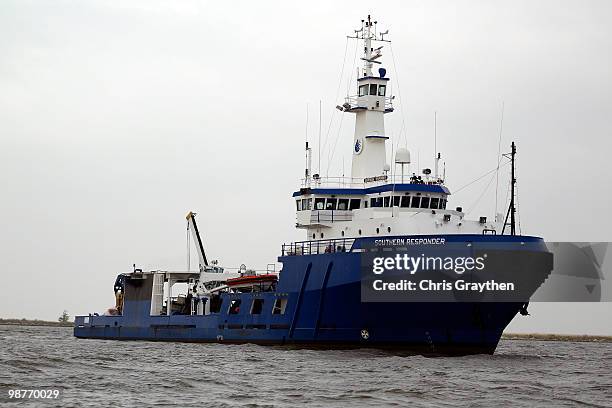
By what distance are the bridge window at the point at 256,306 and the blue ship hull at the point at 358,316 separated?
47 cm

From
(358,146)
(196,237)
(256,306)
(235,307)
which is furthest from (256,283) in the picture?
(196,237)

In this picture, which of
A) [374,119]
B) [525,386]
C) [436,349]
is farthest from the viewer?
[374,119]

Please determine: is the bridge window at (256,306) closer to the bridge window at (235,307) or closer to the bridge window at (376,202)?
the bridge window at (235,307)

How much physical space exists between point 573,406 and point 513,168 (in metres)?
22.1

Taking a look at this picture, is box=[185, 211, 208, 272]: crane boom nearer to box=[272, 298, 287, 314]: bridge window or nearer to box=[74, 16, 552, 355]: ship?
box=[74, 16, 552, 355]: ship

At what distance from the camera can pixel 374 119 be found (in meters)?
50.6

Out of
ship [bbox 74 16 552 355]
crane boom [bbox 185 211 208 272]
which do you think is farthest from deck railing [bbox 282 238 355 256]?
crane boom [bbox 185 211 208 272]

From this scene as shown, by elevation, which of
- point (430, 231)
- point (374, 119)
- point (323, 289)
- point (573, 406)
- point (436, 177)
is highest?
point (374, 119)

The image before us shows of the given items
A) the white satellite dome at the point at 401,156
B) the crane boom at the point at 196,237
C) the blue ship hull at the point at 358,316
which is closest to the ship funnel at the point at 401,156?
the white satellite dome at the point at 401,156

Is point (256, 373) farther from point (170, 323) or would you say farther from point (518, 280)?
point (170, 323)

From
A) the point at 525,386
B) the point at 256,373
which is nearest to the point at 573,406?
the point at 525,386

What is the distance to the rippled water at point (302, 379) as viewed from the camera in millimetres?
26219

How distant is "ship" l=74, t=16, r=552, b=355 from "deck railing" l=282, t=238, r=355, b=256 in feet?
0.18

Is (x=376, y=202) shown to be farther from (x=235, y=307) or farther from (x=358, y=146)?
(x=235, y=307)
